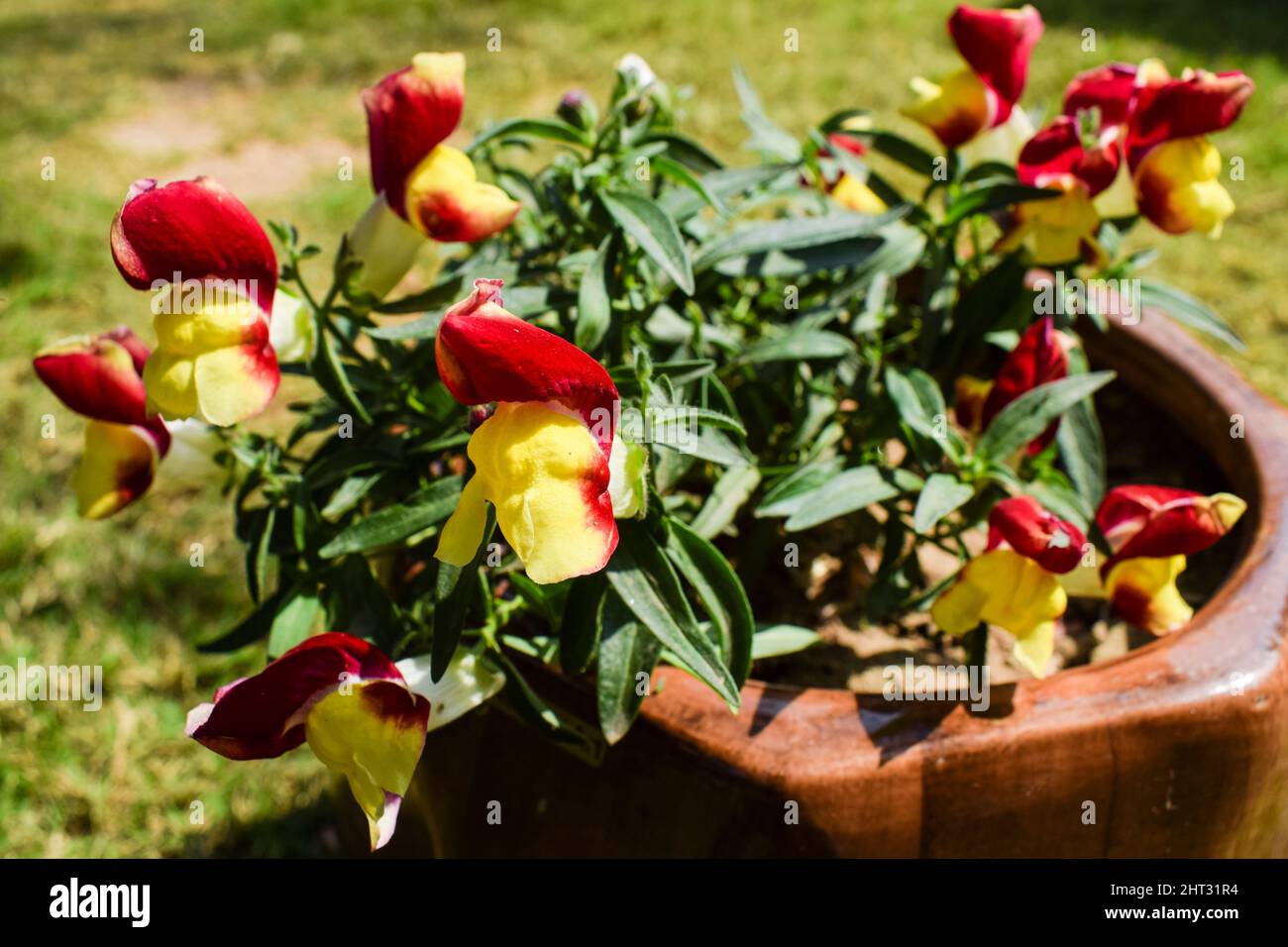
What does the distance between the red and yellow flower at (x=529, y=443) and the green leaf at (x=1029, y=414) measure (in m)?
0.35

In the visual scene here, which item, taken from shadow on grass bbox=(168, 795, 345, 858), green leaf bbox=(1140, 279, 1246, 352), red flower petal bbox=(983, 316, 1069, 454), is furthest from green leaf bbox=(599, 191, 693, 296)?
shadow on grass bbox=(168, 795, 345, 858)

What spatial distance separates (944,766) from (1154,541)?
190mm

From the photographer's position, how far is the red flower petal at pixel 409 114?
0.70 meters

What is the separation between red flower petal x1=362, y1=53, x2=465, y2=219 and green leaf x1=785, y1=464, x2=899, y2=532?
291 mm

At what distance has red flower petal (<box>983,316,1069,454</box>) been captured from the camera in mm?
850

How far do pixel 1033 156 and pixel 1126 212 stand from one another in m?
0.10

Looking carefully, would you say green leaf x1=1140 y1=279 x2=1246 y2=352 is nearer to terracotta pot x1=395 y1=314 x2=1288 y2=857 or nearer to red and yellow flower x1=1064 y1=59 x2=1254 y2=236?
red and yellow flower x1=1064 y1=59 x2=1254 y2=236

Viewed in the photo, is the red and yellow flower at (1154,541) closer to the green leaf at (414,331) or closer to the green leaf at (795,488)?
the green leaf at (795,488)

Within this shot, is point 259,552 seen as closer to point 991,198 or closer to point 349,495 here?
point 349,495

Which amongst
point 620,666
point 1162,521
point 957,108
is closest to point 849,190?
point 957,108

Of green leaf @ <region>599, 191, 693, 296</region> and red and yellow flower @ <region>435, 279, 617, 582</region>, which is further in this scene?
green leaf @ <region>599, 191, 693, 296</region>

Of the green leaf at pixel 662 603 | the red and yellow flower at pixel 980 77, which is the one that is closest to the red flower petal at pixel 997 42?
the red and yellow flower at pixel 980 77

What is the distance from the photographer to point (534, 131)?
805 millimetres

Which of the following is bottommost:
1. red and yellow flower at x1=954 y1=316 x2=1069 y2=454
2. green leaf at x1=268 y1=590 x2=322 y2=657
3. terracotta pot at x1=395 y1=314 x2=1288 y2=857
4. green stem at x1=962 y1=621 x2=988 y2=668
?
terracotta pot at x1=395 y1=314 x2=1288 y2=857
